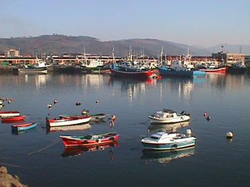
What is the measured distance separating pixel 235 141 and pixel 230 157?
3.30 m

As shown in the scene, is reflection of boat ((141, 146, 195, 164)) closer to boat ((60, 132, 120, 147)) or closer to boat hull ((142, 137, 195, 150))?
boat hull ((142, 137, 195, 150))

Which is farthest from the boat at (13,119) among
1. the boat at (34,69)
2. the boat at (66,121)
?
the boat at (34,69)

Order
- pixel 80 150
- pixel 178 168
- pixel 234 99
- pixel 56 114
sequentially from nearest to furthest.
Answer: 1. pixel 178 168
2. pixel 80 150
3. pixel 56 114
4. pixel 234 99

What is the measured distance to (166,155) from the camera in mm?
19406

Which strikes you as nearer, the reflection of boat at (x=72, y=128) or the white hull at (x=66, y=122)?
the reflection of boat at (x=72, y=128)

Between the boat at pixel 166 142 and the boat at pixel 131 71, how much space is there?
5566cm

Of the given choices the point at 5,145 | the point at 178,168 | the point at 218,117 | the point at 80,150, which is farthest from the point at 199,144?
the point at 5,145

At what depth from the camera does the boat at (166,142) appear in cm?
1986

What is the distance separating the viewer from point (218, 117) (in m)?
29.9

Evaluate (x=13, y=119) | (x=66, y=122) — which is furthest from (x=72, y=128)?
(x=13, y=119)

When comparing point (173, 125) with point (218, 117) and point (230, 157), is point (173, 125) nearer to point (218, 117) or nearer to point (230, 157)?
point (218, 117)

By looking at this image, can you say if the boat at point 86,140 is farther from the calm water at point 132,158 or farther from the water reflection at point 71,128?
the water reflection at point 71,128

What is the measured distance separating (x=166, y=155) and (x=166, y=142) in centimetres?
85

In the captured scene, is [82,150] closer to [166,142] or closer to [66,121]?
[166,142]
